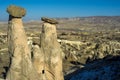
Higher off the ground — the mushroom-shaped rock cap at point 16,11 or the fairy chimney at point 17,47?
the mushroom-shaped rock cap at point 16,11

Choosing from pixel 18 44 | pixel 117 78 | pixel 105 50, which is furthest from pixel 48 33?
pixel 105 50

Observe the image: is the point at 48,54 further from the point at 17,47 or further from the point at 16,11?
the point at 16,11

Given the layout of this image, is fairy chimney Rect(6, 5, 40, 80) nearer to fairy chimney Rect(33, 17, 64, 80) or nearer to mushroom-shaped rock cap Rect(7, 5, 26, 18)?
mushroom-shaped rock cap Rect(7, 5, 26, 18)

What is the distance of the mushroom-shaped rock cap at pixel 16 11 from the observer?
11.9 m

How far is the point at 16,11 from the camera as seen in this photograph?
39.3 ft

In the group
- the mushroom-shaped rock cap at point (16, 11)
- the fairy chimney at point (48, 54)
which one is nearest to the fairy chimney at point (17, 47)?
the mushroom-shaped rock cap at point (16, 11)

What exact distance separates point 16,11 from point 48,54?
141 inches

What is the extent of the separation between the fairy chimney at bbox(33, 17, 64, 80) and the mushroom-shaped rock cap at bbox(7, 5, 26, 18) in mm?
2571

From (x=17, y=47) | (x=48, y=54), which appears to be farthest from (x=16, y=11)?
(x=48, y=54)

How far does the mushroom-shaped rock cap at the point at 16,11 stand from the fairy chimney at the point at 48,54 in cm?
257

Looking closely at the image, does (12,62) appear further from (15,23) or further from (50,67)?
(50,67)

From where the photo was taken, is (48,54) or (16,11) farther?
(48,54)

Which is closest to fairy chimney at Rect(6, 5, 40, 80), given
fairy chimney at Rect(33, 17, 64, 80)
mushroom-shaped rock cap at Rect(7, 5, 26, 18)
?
mushroom-shaped rock cap at Rect(7, 5, 26, 18)

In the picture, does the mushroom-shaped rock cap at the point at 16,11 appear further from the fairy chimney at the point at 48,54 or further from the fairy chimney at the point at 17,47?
the fairy chimney at the point at 48,54
